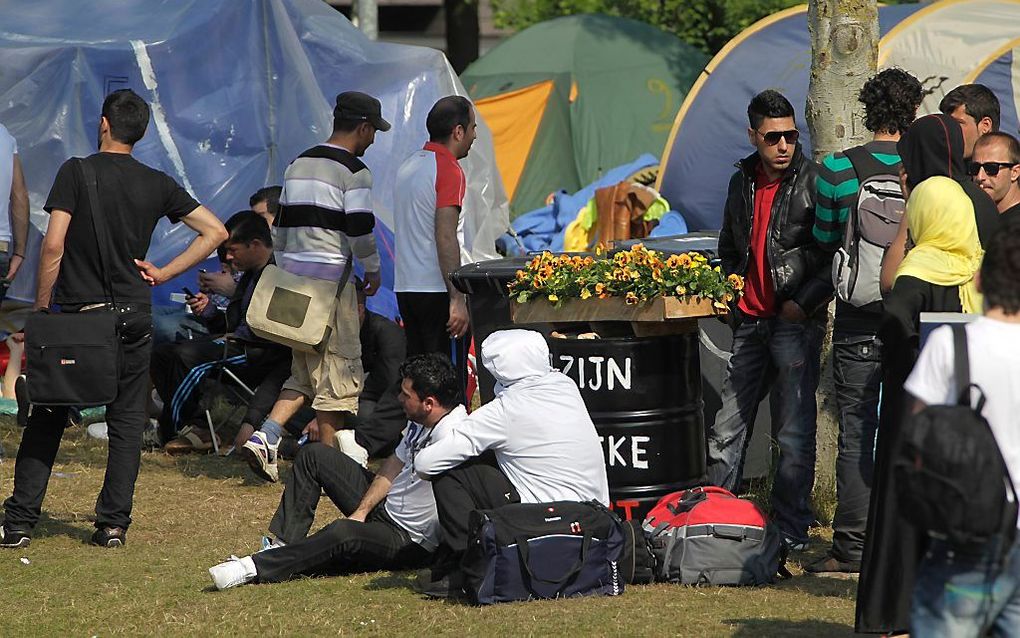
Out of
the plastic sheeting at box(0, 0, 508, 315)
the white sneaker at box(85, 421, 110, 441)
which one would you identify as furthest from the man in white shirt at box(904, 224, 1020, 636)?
the plastic sheeting at box(0, 0, 508, 315)

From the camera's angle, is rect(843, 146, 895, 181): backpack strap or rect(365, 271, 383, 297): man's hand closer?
rect(843, 146, 895, 181): backpack strap

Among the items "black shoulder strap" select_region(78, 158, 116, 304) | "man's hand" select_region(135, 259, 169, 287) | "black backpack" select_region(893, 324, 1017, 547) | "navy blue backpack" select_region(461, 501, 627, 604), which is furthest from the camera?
"man's hand" select_region(135, 259, 169, 287)

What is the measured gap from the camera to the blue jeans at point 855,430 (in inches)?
242

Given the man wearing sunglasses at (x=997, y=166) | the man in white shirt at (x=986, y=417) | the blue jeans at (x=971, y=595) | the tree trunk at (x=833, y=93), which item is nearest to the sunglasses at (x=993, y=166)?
the man wearing sunglasses at (x=997, y=166)

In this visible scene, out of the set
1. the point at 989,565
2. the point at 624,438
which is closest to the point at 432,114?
the point at 624,438

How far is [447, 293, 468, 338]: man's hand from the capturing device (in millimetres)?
8047

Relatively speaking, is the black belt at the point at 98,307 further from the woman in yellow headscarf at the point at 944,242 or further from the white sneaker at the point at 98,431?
the woman in yellow headscarf at the point at 944,242

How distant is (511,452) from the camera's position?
5.93 meters

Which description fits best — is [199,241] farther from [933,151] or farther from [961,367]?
[961,367]

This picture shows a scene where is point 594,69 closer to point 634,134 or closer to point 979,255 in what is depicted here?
point 634,134

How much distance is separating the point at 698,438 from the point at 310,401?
274 cm

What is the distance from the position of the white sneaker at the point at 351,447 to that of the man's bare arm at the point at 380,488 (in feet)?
6.34

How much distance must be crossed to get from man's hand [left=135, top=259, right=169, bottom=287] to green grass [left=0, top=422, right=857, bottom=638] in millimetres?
1229

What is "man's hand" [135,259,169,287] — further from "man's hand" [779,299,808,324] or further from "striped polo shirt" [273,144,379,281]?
"man's hand" [779,299,808,324]
